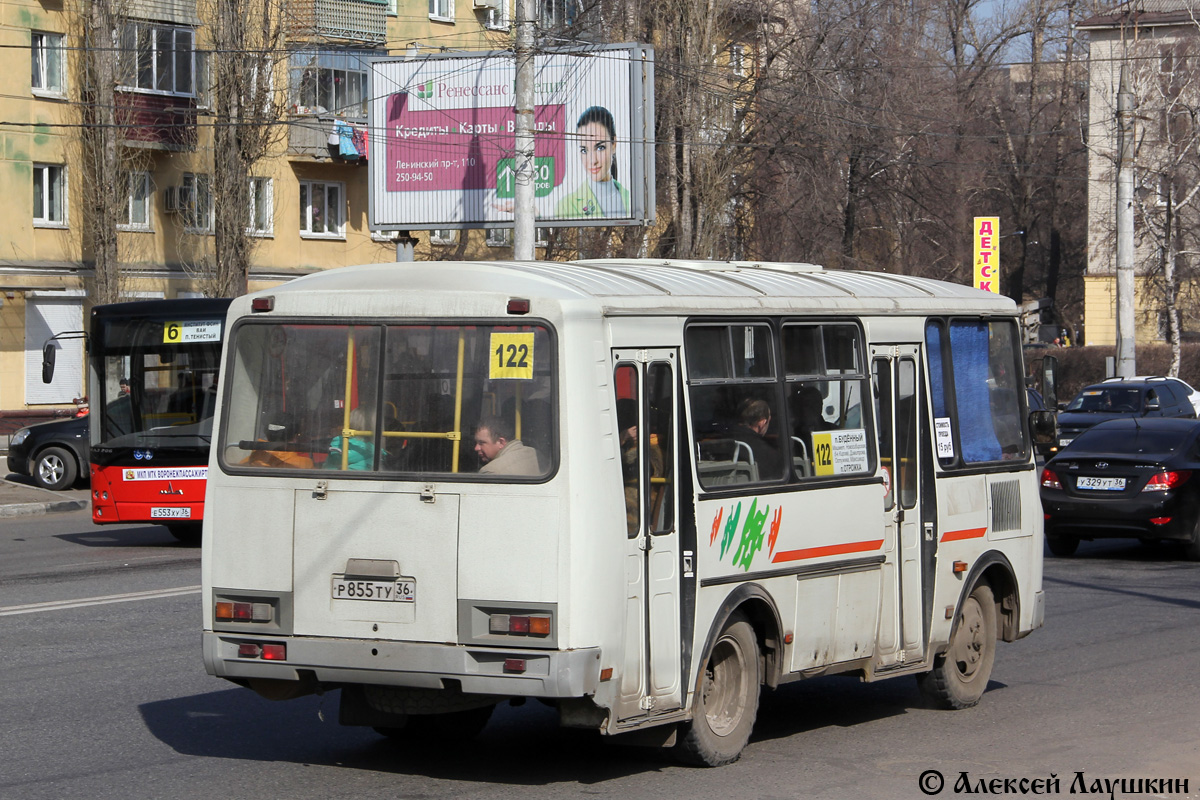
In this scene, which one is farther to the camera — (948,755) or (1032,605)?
(1032,605)

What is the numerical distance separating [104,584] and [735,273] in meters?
7.86

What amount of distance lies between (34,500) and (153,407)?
7.11 meters

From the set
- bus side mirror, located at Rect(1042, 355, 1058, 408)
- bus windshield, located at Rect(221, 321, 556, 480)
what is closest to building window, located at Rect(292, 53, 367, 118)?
bus side mirror, located at Rect(1042, 355, 1058, 408)

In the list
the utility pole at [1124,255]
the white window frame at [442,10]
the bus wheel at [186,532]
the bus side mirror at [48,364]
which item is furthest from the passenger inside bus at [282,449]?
the white window frame at [442,10]

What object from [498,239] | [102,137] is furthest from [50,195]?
[498,239]

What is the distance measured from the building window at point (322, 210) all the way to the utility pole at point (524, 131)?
21186mm

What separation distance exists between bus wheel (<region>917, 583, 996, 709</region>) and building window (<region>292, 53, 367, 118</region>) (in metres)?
34.1

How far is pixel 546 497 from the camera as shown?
6273 mm

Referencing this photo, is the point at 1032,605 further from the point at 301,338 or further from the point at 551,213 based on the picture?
the point at 551,213

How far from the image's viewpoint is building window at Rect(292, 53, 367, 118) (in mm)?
40688

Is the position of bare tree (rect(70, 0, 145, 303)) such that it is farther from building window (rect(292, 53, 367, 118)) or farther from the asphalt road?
the asphalt road

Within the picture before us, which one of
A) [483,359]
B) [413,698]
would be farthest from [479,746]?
[483,359]

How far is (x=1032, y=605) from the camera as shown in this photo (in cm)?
938

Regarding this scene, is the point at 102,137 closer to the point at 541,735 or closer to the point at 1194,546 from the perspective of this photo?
the point at 1194,546
